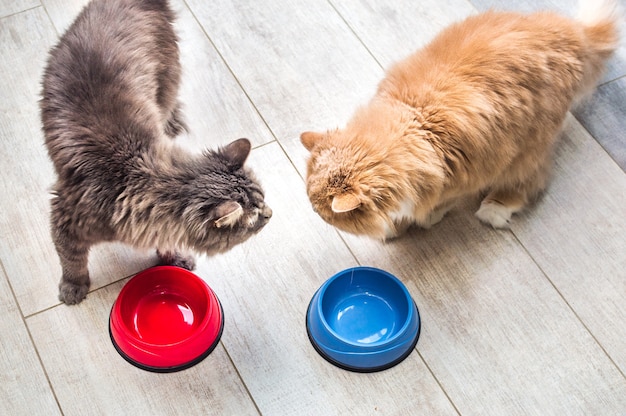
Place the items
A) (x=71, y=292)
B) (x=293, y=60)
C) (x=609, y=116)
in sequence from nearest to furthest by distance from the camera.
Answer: (x=71, y=292) → (x=609, y=116) → (x=293, y=60)

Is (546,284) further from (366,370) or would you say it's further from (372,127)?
(372,127)

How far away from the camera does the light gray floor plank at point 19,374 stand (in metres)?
2.09

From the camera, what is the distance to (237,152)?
2.00 m

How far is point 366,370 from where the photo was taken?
7.16 ft

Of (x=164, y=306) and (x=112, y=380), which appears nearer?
(x=112, y=380)

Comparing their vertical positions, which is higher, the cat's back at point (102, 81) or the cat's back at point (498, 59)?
the cat's back at point (498, 59)

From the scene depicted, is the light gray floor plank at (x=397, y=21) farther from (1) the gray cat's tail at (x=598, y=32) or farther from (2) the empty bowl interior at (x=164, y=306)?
(2) the empty bowl interior at (x=164, y=306)

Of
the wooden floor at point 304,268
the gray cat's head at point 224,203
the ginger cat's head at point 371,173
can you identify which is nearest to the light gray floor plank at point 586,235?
the wooden floor at point 304,268

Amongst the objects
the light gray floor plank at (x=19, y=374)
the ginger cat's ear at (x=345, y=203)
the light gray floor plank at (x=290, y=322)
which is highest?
the ginger cat's ear at (x=345, y=203)

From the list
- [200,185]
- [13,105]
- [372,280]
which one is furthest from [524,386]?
[13,105]

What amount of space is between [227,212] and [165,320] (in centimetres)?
59

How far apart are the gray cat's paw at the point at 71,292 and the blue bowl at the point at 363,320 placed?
29.6 inches

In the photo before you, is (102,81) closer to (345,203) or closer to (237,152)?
(237,152)

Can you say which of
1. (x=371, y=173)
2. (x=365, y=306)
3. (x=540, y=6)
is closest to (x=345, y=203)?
(x=371, y=173)
